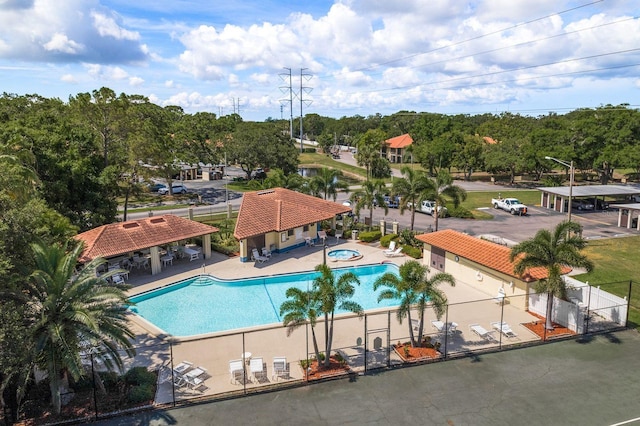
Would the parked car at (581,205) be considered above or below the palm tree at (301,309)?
below

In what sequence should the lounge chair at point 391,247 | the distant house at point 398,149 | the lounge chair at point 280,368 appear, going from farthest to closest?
the distant house at point 398,149, the lounge chair at point 391,247, the lounge chair at point 280,368

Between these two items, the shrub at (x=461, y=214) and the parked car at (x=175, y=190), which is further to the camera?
the parked car at (x=175, y=190)

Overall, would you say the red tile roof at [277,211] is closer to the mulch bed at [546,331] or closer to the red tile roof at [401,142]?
the mulch bed at [546,331]

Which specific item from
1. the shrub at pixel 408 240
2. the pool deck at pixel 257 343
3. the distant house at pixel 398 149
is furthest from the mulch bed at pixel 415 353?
the distant house at pixel 398 149

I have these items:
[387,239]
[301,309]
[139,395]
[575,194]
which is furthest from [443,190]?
[139,395]

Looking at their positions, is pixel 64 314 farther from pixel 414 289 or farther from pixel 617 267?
pixel 617 267
